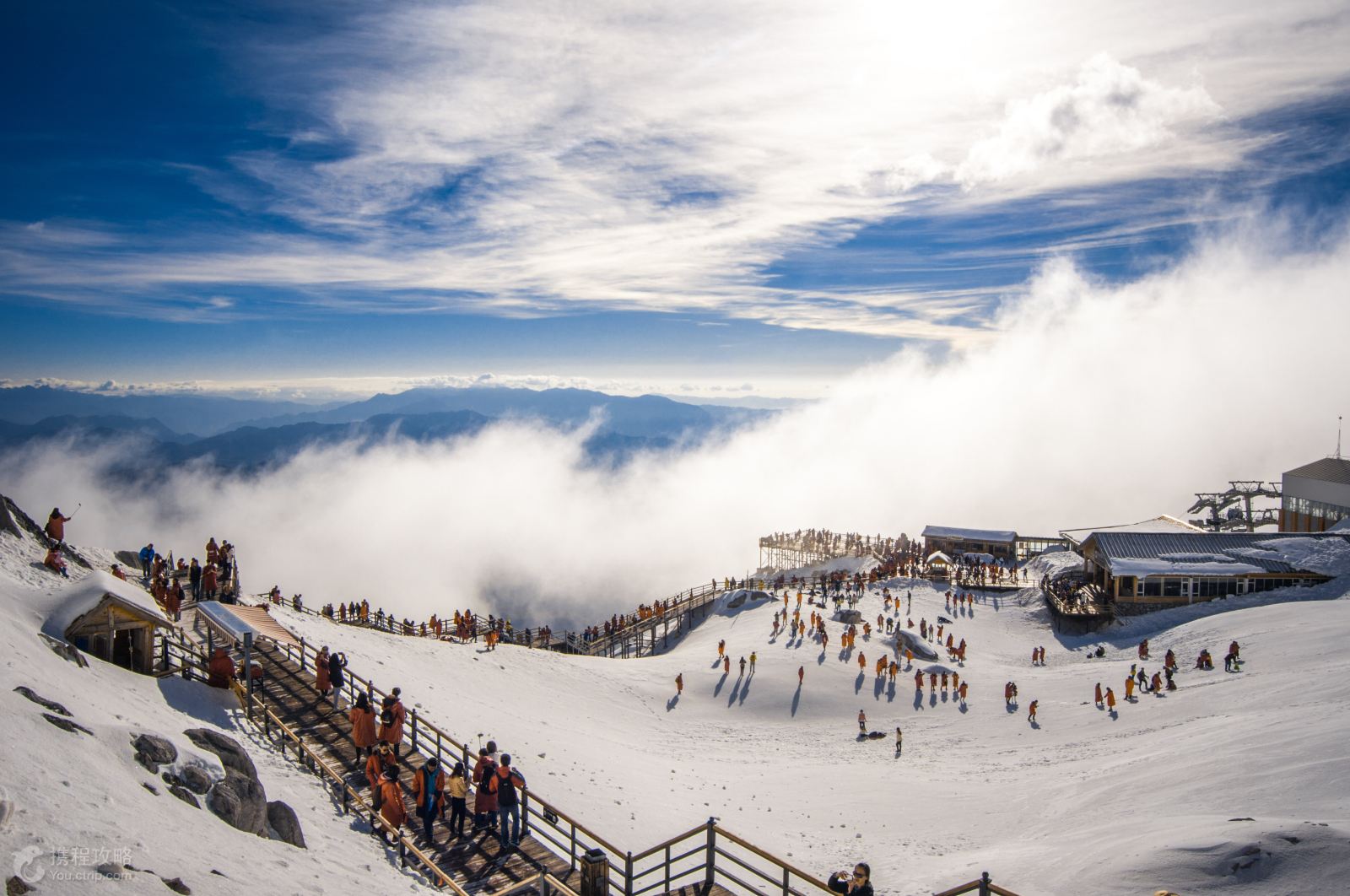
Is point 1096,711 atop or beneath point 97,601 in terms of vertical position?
beneath

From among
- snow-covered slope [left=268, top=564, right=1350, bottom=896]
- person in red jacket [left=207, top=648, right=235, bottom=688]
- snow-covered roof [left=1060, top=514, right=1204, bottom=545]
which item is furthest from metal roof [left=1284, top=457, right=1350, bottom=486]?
person in red jacket [left=207, top=648, right=235, bottom=688]

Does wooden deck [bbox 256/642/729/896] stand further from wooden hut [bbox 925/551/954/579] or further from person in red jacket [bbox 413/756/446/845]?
wooden hut [bbox 925/551/954/579]

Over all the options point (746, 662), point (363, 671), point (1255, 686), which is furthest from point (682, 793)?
point (1255, 686)

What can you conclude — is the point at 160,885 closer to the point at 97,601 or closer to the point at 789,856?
the point at 97,601

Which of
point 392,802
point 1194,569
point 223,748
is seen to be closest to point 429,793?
point 392,802

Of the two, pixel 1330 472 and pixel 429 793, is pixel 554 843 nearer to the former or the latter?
pixel 429 793

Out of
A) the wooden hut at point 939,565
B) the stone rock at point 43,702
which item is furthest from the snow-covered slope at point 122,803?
the wooden hut at point 939,565

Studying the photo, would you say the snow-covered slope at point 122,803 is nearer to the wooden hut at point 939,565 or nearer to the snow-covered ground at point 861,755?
the snow-covered ground at point 861,755
